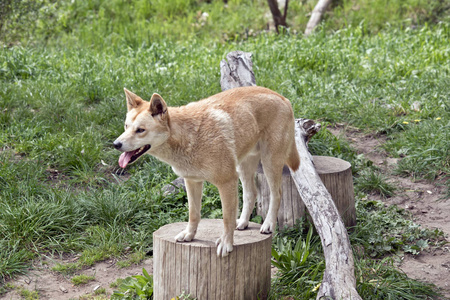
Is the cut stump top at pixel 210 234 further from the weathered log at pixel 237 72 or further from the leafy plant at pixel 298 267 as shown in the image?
the weathered log at pixel 237 72

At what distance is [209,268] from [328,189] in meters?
1.95

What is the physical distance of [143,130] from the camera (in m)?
3.31

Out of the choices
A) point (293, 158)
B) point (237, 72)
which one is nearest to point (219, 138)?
point (293, 158)

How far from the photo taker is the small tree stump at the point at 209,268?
372cm

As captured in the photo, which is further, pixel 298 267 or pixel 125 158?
pixel 298 267

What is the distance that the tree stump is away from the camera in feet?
16.9

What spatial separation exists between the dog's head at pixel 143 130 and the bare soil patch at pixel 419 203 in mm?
2809

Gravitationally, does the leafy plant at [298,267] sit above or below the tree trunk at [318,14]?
below

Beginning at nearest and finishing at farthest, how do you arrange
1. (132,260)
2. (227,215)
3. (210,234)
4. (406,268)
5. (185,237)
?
(227,215)
(185,237)
(210,234)
(406,268)
(132,260)

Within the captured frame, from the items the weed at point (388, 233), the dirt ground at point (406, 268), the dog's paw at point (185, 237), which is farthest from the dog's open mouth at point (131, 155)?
the weed at point (388, 233)

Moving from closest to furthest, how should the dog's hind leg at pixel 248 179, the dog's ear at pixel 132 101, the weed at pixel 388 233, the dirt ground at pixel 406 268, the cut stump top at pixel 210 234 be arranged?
the dog's ear at pixel 132 101 → the cut stump top at pixel 210 234 → the dog's hind leg at pixel 248 179 → the dirt ground at pixel 406 268 → the weed at pixel 388 233

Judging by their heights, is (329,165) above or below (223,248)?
above

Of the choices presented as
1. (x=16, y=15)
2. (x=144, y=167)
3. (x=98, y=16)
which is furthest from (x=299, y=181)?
(x=98, y=16)

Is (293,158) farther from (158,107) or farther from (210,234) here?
(158,107)
